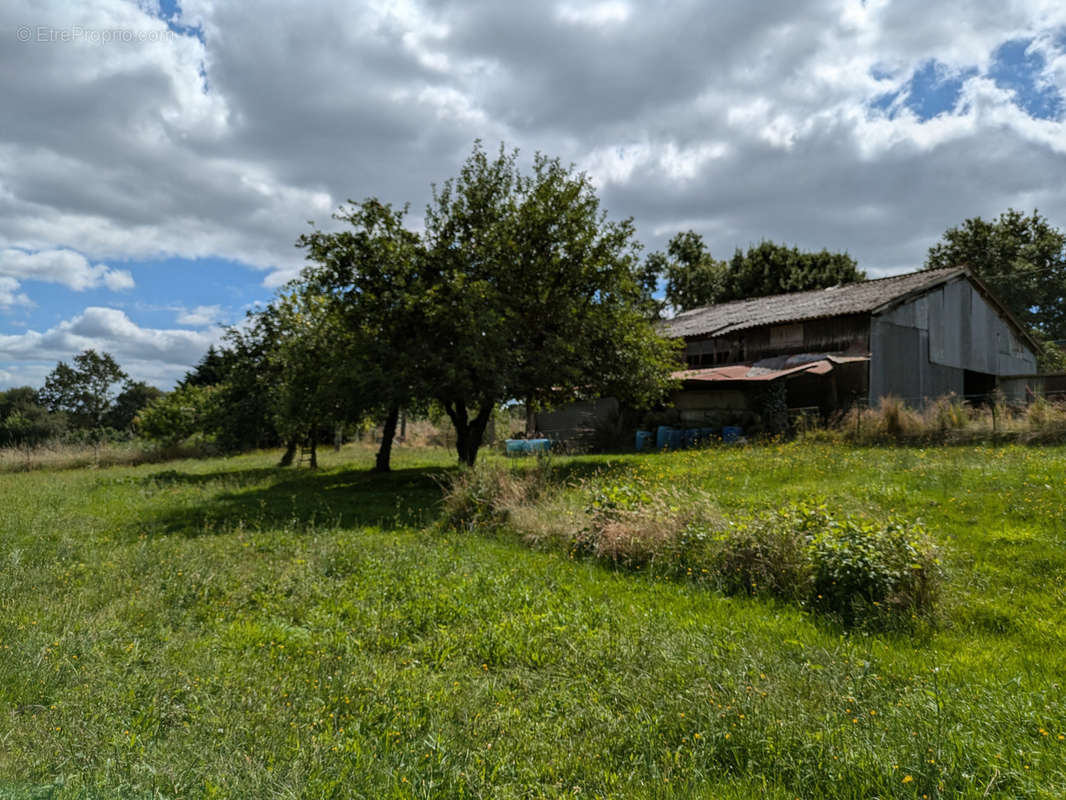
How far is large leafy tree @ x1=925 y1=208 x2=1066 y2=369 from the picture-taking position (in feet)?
147

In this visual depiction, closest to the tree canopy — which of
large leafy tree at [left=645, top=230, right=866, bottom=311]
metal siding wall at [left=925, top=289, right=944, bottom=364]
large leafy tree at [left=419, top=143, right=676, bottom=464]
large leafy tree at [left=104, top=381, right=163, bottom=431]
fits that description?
large leafy tree at [left=419, top=143, right=676, bottom=464]

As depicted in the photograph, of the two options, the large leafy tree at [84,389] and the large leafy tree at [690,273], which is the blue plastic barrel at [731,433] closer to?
the large leafy tree at [690,273]

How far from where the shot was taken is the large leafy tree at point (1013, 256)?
4475cm

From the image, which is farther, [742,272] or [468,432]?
[742,272]

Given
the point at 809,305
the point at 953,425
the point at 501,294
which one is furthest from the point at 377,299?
the point at 809,305

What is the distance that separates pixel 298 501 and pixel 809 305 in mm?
22696

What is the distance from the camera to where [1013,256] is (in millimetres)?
44906

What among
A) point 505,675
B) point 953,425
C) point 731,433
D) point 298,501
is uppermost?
point 953,425

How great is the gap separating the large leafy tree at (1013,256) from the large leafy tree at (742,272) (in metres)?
10.6

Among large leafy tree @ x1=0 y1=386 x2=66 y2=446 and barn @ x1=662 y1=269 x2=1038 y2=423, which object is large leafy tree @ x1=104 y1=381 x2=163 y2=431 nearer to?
large leafy tree @ x1=0 y1=386 x2=66 y2=446

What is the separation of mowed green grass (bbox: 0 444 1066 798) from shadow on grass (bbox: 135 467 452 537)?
197cm

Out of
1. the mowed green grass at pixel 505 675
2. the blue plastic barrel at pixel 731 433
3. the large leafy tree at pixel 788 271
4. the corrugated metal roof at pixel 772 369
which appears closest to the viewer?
the mowed green grass at pixel 505 675

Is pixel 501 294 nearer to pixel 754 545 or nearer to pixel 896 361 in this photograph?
pixel 754 545

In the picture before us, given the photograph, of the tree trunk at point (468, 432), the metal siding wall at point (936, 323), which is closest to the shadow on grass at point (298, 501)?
the tree trunk at point (468, 432)
